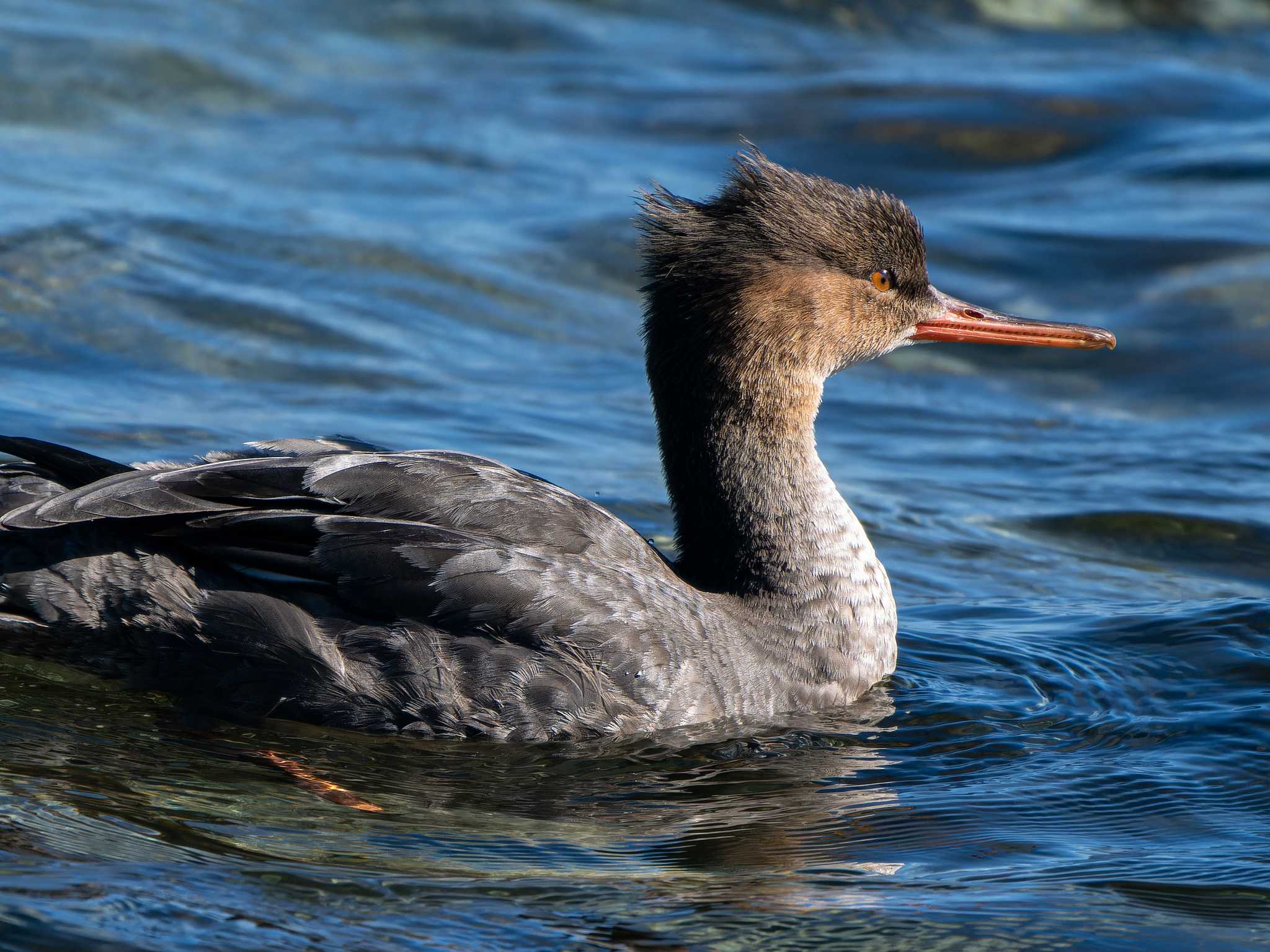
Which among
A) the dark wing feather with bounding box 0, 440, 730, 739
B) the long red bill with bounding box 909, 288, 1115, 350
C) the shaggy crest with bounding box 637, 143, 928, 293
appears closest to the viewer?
the dark wing feather with bounding box 0, 440, 730, 739

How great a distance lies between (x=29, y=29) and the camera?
13367mm

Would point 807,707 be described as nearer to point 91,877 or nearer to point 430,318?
point 91,877

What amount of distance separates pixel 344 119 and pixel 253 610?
8803 millimetres

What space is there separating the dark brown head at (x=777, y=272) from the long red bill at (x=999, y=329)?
0.18 m

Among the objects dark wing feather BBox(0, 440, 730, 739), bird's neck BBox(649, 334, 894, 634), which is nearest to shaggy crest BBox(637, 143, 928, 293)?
bird's neck BBox(649, 334, 894, 634)

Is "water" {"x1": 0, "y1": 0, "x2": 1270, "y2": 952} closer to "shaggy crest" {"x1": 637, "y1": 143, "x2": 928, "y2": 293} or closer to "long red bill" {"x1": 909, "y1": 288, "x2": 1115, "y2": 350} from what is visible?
"long red bill" {"x1": 909, "y1": 288, "x2": 1115, "y2": 350}

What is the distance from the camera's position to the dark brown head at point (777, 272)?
5547mm

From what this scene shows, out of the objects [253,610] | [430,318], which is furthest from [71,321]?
[253,610]

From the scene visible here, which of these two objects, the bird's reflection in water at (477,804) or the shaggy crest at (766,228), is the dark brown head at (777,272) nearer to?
the shaggy crest at (766,228)

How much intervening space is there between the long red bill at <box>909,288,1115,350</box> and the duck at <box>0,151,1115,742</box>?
661 millimetres

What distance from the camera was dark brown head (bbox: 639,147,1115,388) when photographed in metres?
5.55

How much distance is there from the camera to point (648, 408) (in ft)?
29.1

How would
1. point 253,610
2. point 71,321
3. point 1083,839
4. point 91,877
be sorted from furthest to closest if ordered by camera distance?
point 71,321 < point 253,610 < point 1083,839 < point 91,877

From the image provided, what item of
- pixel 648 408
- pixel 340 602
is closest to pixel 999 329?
pixel 340 602
